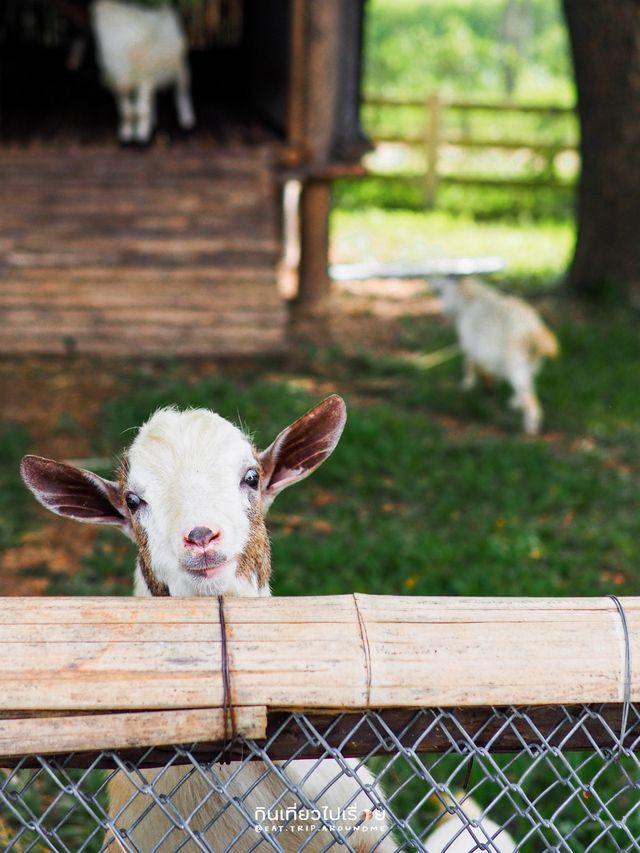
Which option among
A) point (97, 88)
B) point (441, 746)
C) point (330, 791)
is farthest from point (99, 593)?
point (97, 88)

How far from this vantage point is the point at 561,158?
1675cm

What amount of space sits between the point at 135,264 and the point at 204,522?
665 centimetres

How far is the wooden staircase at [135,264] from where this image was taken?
8578mm

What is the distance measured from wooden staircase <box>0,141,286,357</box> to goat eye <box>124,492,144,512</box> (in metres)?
5.95

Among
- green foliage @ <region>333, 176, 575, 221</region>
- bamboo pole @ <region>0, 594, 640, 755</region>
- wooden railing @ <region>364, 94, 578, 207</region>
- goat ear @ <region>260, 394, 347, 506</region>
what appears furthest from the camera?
wooden railing @ <region>364, 94, 578, 207</region>

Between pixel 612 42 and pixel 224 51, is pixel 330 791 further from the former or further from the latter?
pixel 224 51

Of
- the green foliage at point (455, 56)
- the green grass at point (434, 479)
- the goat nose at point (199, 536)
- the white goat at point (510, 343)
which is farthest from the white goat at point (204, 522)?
the green foliage at point (455, 56)

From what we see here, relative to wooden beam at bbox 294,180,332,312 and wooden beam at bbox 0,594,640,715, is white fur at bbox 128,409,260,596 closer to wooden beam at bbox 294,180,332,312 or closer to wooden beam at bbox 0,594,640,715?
wooden beam at bbox 0,594,640,715

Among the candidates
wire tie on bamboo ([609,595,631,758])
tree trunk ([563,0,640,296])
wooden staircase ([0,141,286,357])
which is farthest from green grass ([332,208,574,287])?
wire tie on bamboo ([609,595,631,758])

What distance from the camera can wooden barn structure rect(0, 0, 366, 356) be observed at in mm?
8602

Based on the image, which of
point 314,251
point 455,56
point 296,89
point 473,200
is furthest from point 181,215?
point 455,56

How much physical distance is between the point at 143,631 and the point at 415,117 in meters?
16.8

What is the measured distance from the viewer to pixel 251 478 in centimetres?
268

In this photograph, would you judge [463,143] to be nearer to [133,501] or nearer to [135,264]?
[135,264]
